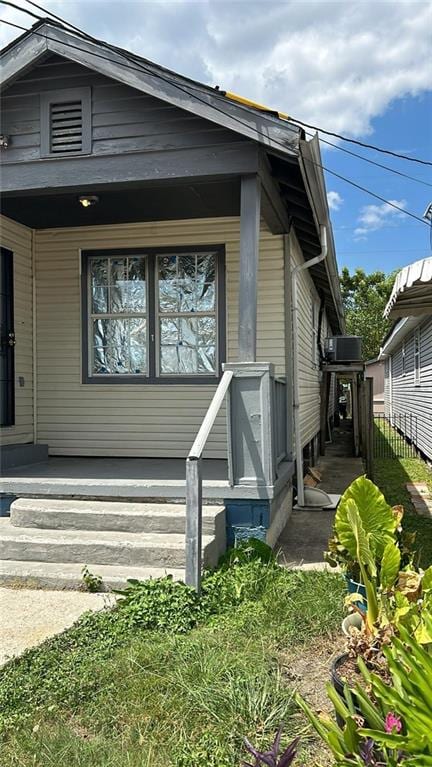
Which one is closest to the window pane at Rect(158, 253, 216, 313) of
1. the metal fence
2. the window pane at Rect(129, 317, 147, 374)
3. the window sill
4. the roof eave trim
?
the window pane at Rect(129, 317, 147, 374)

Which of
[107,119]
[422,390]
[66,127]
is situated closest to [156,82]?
[107,119]

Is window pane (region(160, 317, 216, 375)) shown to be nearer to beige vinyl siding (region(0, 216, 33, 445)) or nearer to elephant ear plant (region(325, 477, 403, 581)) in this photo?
beige vinyl siding (region(0, 216, 33, 445))

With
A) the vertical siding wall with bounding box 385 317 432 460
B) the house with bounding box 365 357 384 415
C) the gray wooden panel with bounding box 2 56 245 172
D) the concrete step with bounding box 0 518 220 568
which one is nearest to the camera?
the concrete step with bounding box 0 518 220 568

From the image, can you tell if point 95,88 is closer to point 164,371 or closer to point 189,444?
point 164,371

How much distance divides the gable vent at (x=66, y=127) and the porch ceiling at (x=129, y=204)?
37cm

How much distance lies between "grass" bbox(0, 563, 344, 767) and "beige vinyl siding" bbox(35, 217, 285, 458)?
320 cm

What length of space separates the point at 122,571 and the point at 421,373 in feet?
33.0

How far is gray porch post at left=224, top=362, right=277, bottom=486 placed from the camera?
4.38m

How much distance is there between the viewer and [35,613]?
Result: 3463 millimetres

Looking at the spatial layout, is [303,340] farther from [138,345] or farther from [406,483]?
[406,483]

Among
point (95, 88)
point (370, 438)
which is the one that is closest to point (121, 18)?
point (95, 88)

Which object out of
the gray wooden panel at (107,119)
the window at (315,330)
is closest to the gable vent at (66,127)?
the gray wooden panel at (107,119)

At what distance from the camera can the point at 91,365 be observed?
6691mm

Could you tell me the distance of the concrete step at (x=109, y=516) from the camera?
4.24m
